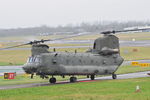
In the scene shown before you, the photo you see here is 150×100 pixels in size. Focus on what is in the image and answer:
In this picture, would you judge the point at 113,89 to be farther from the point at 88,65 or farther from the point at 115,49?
the point at 115,49

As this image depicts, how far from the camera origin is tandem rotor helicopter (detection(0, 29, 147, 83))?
1422 inches

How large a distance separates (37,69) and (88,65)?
6.32m

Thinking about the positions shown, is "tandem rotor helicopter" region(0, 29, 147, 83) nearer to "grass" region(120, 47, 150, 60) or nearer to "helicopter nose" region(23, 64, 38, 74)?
"helicopter nose" region(23, 64, 38, 74)

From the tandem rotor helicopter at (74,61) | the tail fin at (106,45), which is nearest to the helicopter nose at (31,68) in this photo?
the tandem rotor helicopter at (74,61)

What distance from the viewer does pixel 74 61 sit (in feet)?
125

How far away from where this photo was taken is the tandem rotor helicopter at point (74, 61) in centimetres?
3612

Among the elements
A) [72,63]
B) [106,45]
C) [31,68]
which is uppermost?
[106,45]

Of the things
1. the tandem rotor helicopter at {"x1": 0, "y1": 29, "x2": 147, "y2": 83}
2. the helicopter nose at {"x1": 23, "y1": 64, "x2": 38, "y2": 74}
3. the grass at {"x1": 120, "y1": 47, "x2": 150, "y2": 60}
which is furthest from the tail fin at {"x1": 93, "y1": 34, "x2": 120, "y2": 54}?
the grass at {"x1": 120, "y1": 47, "x2": 150, "y2": 60}

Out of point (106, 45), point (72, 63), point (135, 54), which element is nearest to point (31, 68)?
point (72, 63)

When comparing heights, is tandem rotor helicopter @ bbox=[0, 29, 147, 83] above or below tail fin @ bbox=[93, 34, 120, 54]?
below

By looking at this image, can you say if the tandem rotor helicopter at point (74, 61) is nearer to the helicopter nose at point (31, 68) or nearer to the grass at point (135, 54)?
the helicopter nose at point (31, 68)

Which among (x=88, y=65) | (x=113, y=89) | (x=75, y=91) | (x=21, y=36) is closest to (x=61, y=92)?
(x=75, y=91)

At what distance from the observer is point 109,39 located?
41.3 metres

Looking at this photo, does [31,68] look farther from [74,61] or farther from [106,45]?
[106,45]
